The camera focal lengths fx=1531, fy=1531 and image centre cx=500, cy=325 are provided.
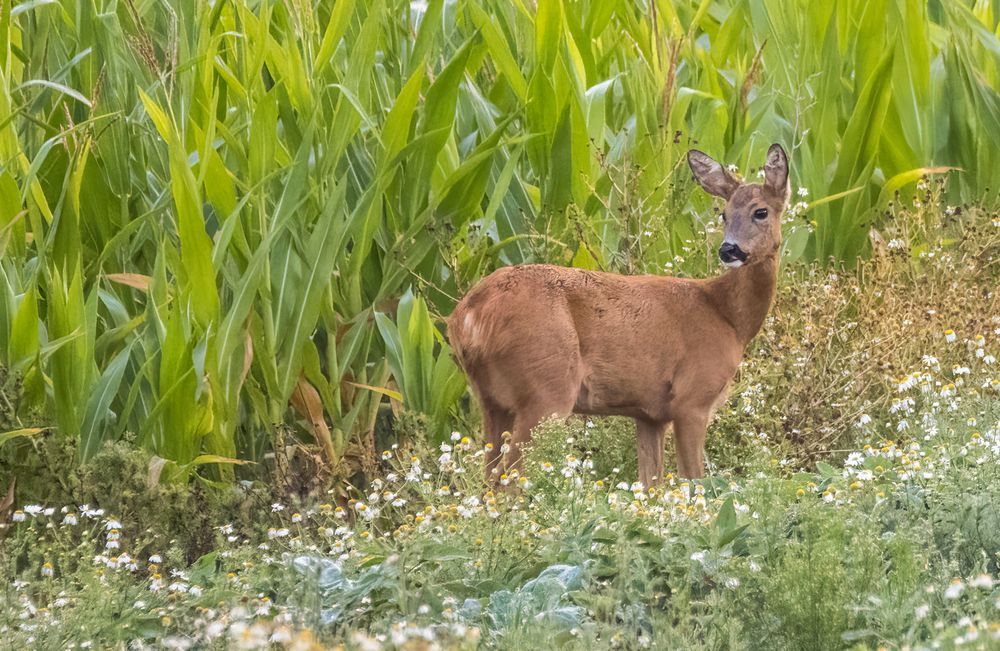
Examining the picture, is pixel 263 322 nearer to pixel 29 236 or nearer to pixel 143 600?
pixel 29 236

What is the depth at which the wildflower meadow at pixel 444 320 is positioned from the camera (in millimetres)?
4059

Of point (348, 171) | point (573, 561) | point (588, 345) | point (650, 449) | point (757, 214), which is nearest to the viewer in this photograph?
point (573, 561)

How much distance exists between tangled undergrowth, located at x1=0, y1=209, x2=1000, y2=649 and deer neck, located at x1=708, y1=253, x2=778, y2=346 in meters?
0.44

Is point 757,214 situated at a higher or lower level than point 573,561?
higher

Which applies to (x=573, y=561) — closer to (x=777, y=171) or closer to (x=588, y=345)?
(x=588, y=345)

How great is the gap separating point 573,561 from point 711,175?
91.4 inches

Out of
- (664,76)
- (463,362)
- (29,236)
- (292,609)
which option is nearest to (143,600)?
(292,609)

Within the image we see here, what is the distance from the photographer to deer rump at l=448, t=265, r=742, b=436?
5.50m

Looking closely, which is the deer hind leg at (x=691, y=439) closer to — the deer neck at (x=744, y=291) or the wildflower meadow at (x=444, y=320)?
the wildflower meadow at (x=444, y=320)

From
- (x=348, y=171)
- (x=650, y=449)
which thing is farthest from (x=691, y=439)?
(x=348, y=171)

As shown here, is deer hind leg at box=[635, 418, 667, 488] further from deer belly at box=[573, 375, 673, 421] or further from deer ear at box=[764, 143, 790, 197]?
deer ear at box=[764, 143, 790, 197]

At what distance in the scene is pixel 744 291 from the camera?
236 inches

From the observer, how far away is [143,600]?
4.37 metres

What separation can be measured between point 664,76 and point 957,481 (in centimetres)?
370
